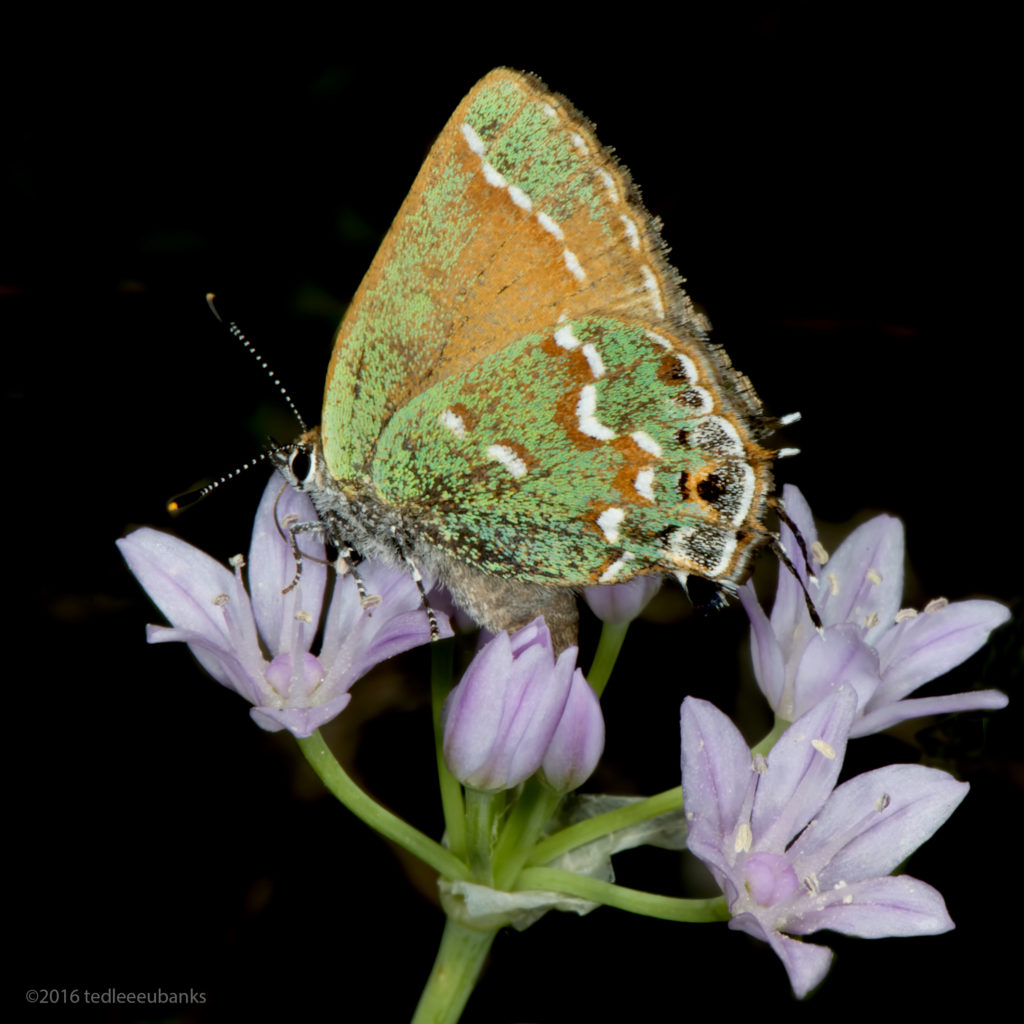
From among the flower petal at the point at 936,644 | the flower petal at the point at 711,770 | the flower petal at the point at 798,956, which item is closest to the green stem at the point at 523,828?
the flower petal at the point at 711,770

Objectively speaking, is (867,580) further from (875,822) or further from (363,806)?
(363,806)

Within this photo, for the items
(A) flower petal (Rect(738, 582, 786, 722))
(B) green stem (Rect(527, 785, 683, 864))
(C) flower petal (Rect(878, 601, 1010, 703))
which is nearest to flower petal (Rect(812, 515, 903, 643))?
(C) flower petal (Rect(878, 601, 1010, 703))

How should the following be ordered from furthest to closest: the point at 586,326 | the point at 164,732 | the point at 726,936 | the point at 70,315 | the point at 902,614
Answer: the point at 70,315
the point at 164,732
the point at 726,936
the point at 902,614
the point at 586,326

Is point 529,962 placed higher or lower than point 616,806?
lower


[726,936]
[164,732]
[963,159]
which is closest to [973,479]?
[963,159]

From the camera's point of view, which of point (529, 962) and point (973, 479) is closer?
point (529, 962)

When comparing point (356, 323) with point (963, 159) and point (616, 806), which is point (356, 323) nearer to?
point (616, 806)

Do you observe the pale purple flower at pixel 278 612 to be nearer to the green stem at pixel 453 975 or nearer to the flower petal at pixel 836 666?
the green stem at pixel 453 975
